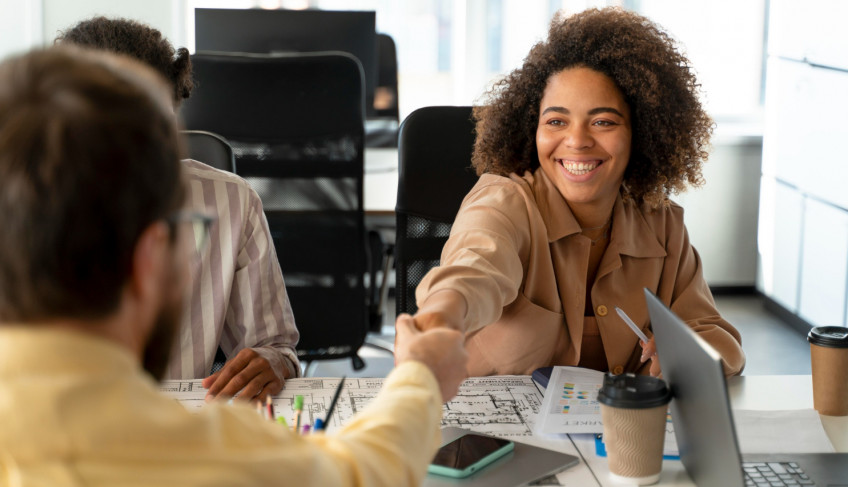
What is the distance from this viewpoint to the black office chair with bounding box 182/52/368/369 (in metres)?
2.49

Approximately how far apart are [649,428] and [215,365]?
919mm

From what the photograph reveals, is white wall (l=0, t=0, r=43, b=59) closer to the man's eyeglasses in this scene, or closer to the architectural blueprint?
the architectural blueprint

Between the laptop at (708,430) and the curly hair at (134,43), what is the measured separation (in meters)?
0.97

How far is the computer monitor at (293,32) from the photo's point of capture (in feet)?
11.1

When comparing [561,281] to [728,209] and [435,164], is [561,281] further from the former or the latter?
[728,209]

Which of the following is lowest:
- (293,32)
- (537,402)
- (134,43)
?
(537,402)

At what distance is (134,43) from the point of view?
1.62 meters

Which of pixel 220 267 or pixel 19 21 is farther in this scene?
pixel 19 21

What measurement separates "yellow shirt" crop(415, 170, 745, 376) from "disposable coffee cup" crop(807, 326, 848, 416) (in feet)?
0.66

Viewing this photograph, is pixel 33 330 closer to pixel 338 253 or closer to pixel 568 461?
pixel 568 461

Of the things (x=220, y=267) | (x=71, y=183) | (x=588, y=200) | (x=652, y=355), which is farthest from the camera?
(x=588, y=200)

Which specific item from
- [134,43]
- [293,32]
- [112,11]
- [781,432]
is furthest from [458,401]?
[112,11]

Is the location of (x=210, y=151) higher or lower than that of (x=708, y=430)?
higher

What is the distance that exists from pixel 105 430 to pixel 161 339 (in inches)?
3.9
